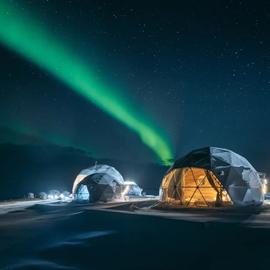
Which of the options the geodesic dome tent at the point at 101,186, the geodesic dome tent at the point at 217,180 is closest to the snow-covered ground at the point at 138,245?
the geodesic dome tent at the point at 217,180

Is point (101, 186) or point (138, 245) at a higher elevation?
point (101, 186)

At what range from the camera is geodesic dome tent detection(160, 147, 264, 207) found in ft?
77.2

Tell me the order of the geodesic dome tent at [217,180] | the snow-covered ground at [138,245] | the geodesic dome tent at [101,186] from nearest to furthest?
the snow-covered ground at [138,245] → the geodesic dome tent at [217,180] → the geodesic dome tent at [101,186]

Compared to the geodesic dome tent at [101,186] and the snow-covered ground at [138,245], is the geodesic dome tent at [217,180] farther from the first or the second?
the geodesic dome tent at [101,186]

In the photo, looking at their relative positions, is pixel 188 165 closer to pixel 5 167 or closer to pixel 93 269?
pixel 93 269

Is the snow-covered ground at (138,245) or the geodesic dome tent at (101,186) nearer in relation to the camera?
the snow-covered ground at (138,245)

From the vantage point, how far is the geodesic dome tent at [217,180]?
77.2 ft

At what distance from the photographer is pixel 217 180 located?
79.4 ft

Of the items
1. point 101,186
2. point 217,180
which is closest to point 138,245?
point 217,180

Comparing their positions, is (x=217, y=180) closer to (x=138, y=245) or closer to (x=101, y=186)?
(x=138, y=245)

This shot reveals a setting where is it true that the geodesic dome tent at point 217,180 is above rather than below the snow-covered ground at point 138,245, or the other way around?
above

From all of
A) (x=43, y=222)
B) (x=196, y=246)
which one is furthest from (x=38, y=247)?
(x=43, y=222)

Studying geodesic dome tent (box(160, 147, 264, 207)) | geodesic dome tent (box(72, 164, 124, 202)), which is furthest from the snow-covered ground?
geodesic dome tent (box(72, 164, 124, 202))

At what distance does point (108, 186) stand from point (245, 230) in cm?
2689
